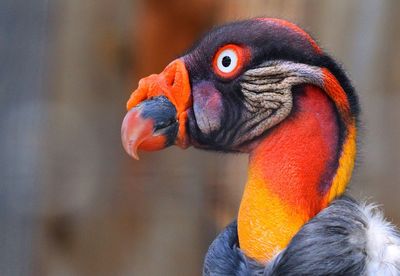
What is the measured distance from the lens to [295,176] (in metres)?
1.71

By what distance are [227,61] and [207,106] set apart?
10 centimetres

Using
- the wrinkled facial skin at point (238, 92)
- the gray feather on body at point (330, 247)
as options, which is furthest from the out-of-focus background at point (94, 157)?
the gray feather on body at point (330, 247)

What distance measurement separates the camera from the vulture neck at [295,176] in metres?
1.69

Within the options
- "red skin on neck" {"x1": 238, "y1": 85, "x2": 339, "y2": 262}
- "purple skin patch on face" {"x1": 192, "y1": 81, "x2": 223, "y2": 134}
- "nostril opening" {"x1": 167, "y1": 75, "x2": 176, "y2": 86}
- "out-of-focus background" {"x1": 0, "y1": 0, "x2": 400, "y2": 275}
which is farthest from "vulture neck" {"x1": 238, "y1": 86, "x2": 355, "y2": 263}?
"out-of-focus background" {"x1": 0, "y1": 0, "x2": 400, "y2": 275}

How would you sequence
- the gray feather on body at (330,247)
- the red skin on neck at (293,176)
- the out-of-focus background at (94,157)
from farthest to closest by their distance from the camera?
the out-of-focus background at (94,157) < the red skin on neck at (293,176) < the gray feather on body at (330,247)

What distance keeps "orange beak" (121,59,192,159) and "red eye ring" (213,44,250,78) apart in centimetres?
7

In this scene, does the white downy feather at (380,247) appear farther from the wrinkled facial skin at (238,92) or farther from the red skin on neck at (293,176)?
the wrinkled facial skin at (238,92)

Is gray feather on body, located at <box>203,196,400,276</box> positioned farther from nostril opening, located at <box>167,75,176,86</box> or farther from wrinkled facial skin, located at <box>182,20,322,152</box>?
nostril opening, located at <box>167,75,176,86</box>

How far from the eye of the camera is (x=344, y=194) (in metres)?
1.71

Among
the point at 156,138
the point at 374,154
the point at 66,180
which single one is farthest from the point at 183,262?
the point at 156,138

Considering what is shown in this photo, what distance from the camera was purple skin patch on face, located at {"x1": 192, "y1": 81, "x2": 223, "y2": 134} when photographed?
174 centimetres

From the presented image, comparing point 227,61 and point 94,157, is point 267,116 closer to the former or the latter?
point 227,61

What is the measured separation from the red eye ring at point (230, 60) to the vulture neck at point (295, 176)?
125 millimetres

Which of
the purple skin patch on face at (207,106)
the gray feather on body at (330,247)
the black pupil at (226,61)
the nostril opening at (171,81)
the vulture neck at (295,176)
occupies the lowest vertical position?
the gray feather on body at (330,247)
